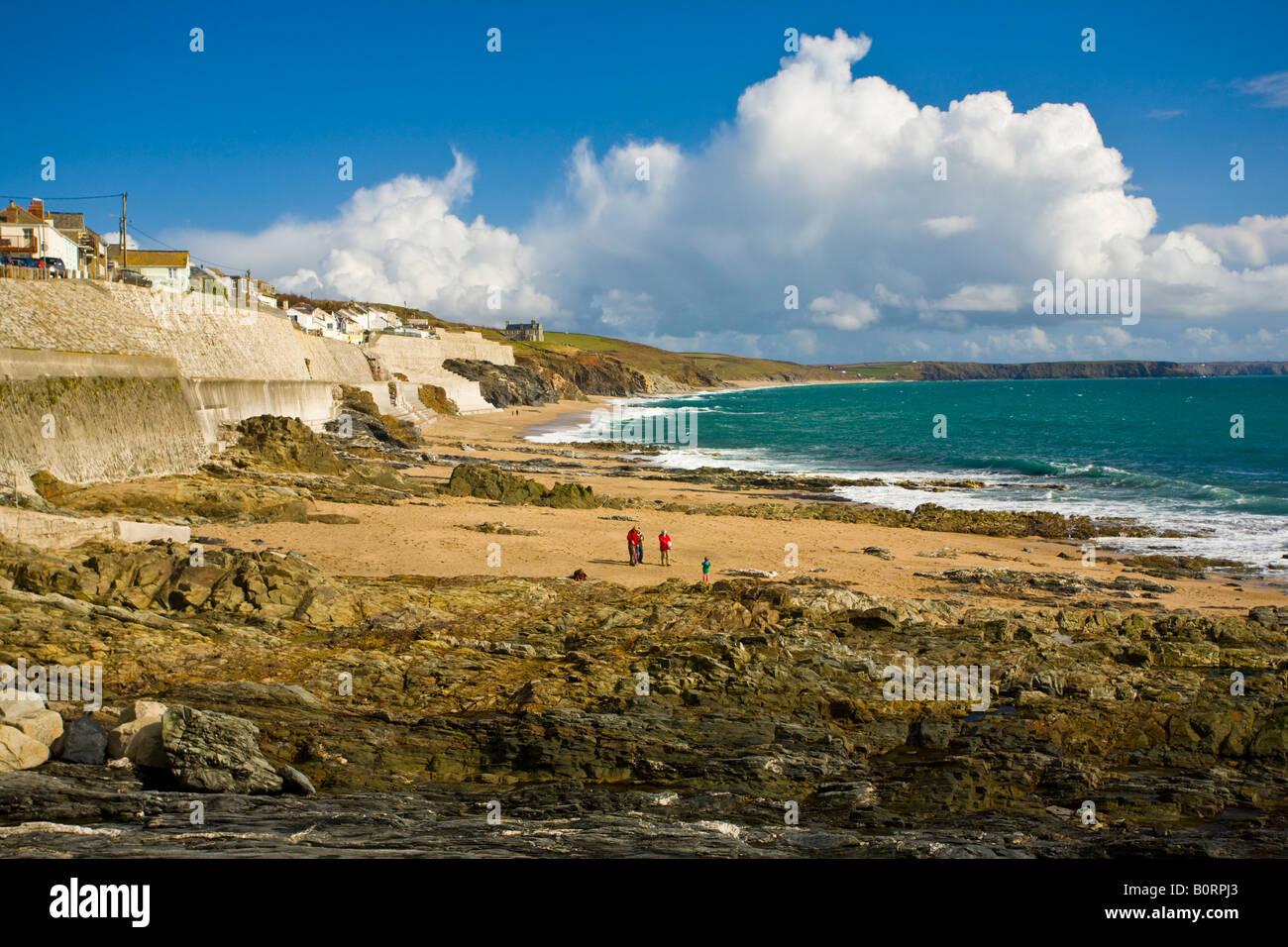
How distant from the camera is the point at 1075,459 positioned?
A: 5350 cm

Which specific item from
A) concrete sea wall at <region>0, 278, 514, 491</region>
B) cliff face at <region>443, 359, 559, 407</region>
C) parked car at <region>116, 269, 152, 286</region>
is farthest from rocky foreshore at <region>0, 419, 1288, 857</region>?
cliff face at <region>443, 359, 559, 407</region>

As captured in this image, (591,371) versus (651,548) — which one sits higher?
(591,371)

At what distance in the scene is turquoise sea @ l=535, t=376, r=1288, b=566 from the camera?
31844mm

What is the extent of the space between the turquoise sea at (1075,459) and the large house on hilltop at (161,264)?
28.7 metres

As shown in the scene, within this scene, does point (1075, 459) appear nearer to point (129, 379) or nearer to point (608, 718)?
point (129, 379)

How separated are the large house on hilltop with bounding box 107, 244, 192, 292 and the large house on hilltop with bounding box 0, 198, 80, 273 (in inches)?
202

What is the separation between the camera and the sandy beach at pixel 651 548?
746 inches

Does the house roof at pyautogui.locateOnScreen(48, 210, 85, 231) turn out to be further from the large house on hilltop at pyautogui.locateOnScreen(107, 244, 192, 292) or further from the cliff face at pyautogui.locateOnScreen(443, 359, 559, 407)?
the cliff face at pyautogui.locateOnScreen(443, 359, 559, 407)

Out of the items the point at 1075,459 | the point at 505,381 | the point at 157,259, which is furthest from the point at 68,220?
the point at 1075,459

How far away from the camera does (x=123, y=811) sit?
23.2 ft

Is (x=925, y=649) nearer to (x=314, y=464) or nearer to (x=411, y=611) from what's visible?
(x=411, y=611)

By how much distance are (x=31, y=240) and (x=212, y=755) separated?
47222 mm
